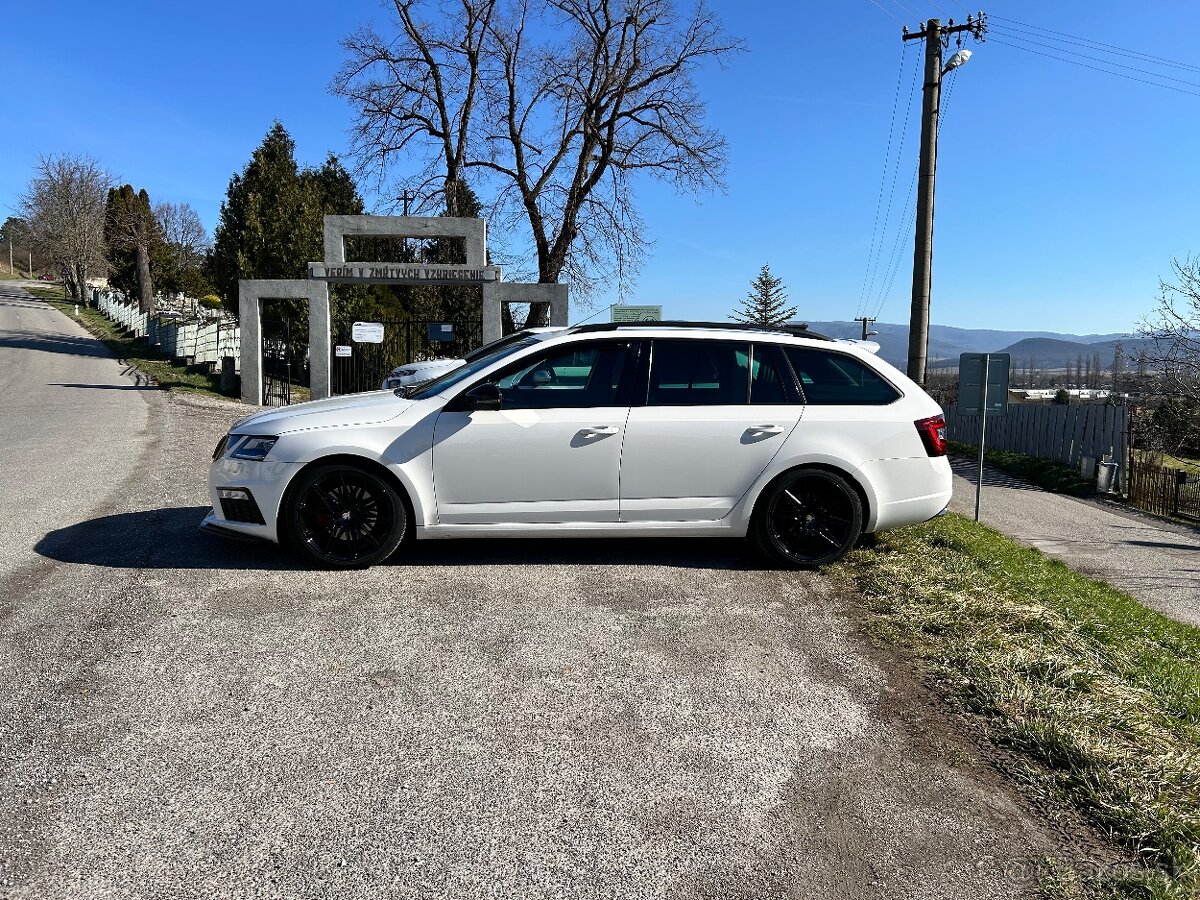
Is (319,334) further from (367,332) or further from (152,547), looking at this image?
(152,547)

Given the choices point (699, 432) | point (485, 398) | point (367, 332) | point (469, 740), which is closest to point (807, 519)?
point (699, 432)

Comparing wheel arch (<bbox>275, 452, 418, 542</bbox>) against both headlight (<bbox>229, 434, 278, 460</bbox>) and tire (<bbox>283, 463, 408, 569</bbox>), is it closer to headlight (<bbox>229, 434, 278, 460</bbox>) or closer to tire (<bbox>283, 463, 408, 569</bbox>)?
tire (<bbox>283, 463, 408, 569</bbox>)

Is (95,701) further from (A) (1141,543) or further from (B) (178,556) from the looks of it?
(A) (1141,543)

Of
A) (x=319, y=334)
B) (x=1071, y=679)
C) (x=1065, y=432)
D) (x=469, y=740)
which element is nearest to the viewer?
(x=469, y=740)

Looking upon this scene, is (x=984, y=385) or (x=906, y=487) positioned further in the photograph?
(x=984, y=385)

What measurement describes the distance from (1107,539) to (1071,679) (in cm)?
877

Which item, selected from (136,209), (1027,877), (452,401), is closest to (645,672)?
(1027,877)

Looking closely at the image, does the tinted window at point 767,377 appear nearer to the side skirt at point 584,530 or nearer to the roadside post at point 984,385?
the side skirt at point 584,530

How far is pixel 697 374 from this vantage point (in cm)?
598

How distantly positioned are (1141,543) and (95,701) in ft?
40.1

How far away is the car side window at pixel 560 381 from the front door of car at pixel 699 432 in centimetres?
27

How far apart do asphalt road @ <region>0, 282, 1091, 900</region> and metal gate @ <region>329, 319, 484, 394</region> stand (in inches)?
577

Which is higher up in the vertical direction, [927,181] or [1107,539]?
[927,181]

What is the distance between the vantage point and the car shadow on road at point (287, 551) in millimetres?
5820
